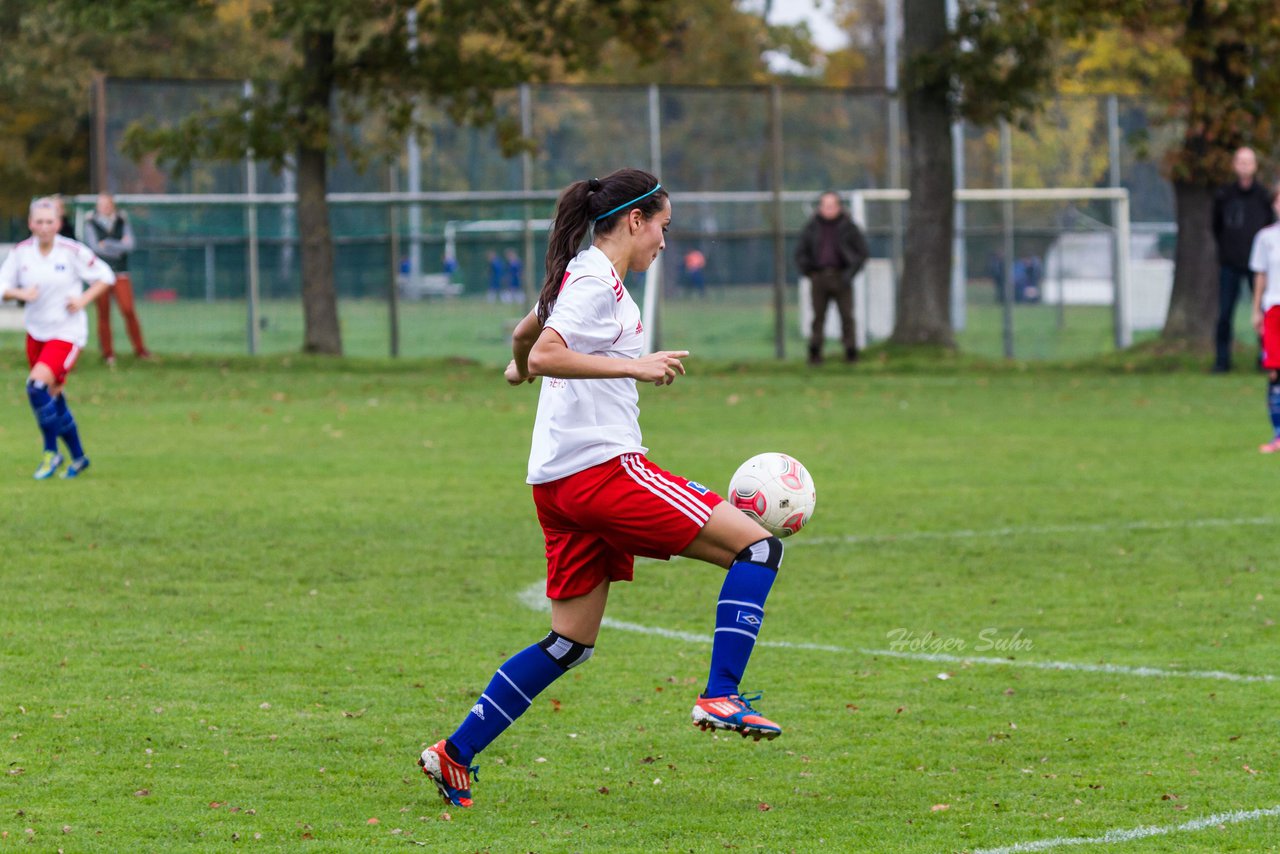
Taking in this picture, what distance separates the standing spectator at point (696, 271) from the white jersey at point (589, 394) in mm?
20983

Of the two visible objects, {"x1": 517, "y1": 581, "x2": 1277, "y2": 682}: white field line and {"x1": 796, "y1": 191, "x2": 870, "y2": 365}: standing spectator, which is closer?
{"x1": 517, "y1": 581, "x2": 1277, "y2": 682}: white field line

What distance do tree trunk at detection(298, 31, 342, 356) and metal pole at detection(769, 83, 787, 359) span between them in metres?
6.10

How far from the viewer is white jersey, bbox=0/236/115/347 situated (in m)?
12.5

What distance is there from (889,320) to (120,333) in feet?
37.2

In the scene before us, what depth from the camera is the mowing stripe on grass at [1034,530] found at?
10.5 m

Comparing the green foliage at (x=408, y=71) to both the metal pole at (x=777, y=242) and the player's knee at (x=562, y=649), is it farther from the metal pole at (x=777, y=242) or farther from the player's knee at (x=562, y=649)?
the player's knee at (x=562, y=649)

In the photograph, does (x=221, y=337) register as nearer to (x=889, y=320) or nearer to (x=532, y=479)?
(x=889, y=320)

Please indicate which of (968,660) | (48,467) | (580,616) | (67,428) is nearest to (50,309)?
(67,428)

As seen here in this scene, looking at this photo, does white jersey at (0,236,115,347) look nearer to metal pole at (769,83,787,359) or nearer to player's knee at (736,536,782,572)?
player's knee at (736,536,782,572)

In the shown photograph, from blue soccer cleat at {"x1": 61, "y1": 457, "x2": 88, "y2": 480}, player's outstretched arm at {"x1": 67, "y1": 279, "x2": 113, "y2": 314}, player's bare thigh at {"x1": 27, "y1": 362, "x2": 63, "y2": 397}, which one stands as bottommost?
blue soccer cleat at {"x1": 61, "y1": 457, "x2": 88, "y2": 480}

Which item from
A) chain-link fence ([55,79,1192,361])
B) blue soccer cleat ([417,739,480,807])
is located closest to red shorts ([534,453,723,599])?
blue soccer cleat ([417,739,480,807])

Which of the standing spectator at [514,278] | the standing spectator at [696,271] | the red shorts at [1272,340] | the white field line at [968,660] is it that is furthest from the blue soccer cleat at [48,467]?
the standing spectator at [696,271]

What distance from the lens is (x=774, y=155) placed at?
2584 cm

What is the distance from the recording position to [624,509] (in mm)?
5102
